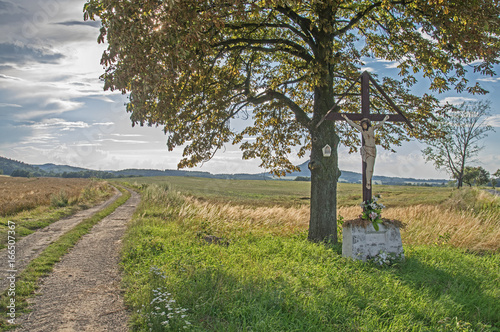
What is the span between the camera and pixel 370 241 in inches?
331

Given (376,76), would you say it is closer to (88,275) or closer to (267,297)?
(267,297)

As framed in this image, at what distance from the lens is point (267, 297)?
522 cm

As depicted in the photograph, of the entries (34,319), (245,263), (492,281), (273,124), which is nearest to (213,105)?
(273,124)

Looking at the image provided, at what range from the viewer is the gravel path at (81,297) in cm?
498

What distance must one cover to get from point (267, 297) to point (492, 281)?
588cm

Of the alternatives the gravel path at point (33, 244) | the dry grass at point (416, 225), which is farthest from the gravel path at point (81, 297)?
the dry grass at point (416, 225)

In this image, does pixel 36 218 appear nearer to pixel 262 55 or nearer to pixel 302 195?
pixel 262 55

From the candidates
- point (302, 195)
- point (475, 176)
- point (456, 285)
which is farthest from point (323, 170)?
point (475, 176)

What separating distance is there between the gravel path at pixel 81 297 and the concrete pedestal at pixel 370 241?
581 centimetres

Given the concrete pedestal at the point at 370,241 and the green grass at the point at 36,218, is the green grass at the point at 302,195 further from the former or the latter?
the green grass at the point at 36,218

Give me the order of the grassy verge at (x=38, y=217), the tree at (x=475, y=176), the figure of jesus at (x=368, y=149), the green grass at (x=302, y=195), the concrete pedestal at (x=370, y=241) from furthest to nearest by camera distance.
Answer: the tree at (x=475, y=176) < the green grass at (x=302, y=195) < the grassy verge at (x=38, y=217) < the figure of jesus at (x=368, y=149) < the concrete pedestal at (x=370, y=241)

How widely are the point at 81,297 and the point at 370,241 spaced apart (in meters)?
7.02

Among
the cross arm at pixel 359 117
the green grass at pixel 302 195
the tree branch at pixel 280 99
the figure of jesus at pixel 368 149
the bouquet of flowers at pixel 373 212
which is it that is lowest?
the green grass at pixel 302 195

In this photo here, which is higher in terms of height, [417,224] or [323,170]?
[323,170]
